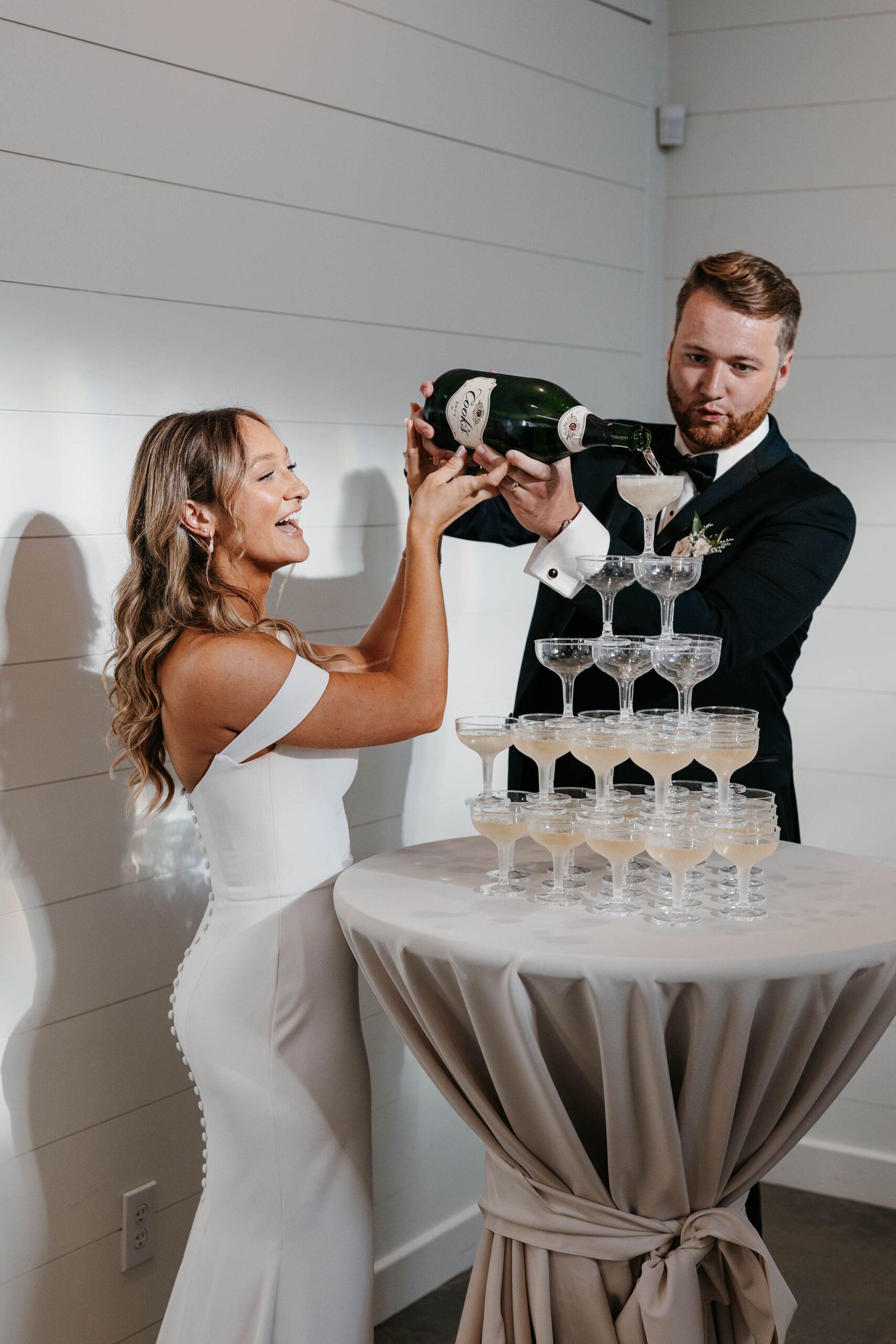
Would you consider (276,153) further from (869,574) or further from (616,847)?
(869,574)

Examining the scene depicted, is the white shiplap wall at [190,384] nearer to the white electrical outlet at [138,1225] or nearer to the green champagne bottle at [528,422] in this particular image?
the white electrical outlet at [138,1225]

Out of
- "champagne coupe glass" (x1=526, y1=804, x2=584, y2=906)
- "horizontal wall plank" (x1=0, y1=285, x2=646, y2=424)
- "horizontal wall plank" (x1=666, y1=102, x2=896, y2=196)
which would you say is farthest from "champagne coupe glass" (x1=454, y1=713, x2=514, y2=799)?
"horizontal wall plank" (x1=666, y1=102, x2=896, y2=196)

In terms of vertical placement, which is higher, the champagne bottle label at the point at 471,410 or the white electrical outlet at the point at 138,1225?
the champagne bottle label at the point at 471,410

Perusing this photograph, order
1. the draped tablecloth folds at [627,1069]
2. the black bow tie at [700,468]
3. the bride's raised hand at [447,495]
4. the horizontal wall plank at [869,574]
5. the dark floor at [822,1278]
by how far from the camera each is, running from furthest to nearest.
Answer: the horizontal wall plank at [869,574] → the dark floor at [822,1278] → the black bow tie at [700,468] → the bride's raised hand at [447,495] → the draped tablecloth folds at [627,1069]

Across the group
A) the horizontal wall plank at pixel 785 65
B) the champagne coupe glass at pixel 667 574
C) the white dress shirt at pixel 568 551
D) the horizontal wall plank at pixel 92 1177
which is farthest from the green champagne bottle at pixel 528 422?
the horizontal wall plank at pixel 785 65

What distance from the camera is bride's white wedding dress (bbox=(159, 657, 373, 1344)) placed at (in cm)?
184

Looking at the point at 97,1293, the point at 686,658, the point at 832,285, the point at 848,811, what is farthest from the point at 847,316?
the point at 97,1293

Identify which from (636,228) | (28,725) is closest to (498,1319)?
(28,725)

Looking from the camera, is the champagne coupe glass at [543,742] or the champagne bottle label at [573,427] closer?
the champagne coupe glass at [543,742]

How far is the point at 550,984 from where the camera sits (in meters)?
1.45

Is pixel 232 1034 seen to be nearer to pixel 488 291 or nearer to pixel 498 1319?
pixel 498 1319

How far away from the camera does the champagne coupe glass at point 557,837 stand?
164cm

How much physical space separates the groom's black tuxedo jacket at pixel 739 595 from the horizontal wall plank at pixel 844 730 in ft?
2.92

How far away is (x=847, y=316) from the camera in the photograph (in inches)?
125
